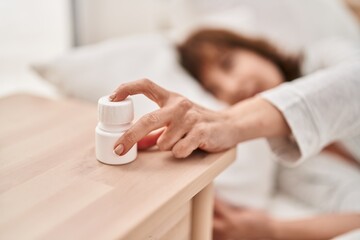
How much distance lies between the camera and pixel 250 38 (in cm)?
115

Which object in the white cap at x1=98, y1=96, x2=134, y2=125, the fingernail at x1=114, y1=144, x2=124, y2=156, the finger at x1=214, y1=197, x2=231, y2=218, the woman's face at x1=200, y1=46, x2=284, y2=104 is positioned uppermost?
the white cap at x1=98, y1=96, x2=134, y2=125

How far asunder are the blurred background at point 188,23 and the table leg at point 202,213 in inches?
26.9

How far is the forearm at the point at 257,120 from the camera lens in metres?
0.58

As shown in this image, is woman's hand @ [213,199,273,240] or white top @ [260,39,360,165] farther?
woman's hand @ [213,199,273,240]

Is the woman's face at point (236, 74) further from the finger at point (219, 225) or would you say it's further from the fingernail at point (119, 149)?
the fingernail at point (119, 149)

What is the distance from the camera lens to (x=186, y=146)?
51 centimetres

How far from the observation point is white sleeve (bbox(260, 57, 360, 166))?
60 cm

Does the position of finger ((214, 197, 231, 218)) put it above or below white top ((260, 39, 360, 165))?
below

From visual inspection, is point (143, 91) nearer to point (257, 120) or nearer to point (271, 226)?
point (257, 120)

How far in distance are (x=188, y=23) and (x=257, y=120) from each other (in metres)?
0.65

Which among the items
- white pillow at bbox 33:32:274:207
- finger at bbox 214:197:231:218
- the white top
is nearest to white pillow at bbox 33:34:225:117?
white pillow at bbox 33:32:274:207

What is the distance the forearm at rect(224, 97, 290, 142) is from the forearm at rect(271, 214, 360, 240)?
0.23 m

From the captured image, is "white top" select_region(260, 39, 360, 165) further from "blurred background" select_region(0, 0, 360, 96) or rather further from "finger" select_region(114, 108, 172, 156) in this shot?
"blurred background" select_region(0, 0, 360, 96)

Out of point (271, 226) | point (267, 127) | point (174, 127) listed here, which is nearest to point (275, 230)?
point (271, 226)
